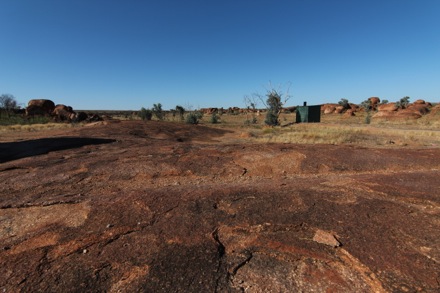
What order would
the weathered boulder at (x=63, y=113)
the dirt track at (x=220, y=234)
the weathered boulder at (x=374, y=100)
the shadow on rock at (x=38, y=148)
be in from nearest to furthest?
the dirt track at (x=220, y=234), the shadow on rock at (x=38, y=148), the weathered boulder at (x=63, y=113), the weathered boulder at (x=374, y=100)

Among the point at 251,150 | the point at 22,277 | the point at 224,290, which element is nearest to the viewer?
the point at 224,290

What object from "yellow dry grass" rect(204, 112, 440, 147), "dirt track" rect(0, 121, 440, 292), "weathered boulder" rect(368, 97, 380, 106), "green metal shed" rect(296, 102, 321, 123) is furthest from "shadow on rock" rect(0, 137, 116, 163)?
"weathered boulder" rect(368, 97, 380, 106)

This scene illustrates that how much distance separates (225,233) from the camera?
305cm

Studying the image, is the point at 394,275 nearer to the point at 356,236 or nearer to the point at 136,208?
the point at 356,236

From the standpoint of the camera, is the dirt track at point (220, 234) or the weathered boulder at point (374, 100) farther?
the weathered boulder at point (374, 100)

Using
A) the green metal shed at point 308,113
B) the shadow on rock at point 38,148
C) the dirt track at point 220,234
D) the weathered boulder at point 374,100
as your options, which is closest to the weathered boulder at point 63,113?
the shadow on rock at point 38,148

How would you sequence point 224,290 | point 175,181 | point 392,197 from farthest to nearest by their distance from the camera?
point 175,181
point 392,197
point 224,290

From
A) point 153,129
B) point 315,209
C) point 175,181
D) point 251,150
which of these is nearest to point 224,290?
point 315,209

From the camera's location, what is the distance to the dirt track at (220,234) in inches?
90.4

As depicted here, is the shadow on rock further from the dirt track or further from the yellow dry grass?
the yellow dry grass

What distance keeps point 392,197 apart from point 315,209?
4.51 feet

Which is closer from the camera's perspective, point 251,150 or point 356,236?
point 356,236

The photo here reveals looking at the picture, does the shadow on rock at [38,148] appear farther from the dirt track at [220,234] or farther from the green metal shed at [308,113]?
the green metal shed at [308,113]

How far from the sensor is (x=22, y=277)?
234cm
